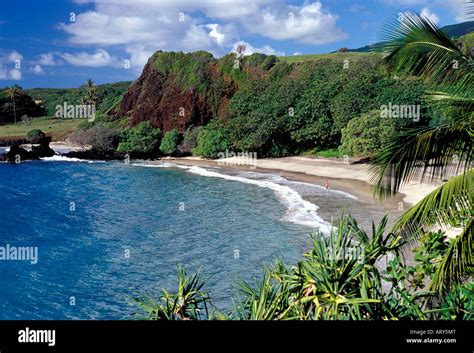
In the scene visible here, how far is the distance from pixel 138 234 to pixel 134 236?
1.09 ft

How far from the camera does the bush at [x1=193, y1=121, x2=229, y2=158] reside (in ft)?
172

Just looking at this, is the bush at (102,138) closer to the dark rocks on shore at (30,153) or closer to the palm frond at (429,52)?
the dark rocks on shore at (30,153)

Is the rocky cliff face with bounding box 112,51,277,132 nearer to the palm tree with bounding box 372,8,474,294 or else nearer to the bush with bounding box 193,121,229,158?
the bush with bounding box 193,121,229,158

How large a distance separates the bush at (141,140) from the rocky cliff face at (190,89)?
Answer: 314 cm

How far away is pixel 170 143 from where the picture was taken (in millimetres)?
58156

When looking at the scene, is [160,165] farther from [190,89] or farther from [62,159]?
[190,89]

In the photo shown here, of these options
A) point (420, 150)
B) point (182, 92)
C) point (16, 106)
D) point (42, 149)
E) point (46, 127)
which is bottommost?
point (420, 150)

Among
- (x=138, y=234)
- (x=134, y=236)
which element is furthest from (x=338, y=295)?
(x=138, y=234)

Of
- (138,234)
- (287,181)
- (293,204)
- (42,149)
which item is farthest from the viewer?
(42,149)

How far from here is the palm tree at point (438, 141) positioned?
20.7 feet

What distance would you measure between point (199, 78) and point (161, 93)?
18.9 feet

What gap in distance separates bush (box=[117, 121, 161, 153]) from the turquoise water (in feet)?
52.1

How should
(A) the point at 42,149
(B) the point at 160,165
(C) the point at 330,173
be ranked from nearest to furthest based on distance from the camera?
(C) the point at 330,173 < (B) the point at 160,165 < (A) the point at 42,149

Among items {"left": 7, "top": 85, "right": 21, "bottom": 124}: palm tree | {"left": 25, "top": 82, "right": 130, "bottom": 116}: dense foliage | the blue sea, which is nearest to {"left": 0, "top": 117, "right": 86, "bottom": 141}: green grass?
{"left": 25, "top": 82, "right": 130, "bottom": 116}: dense foliage
